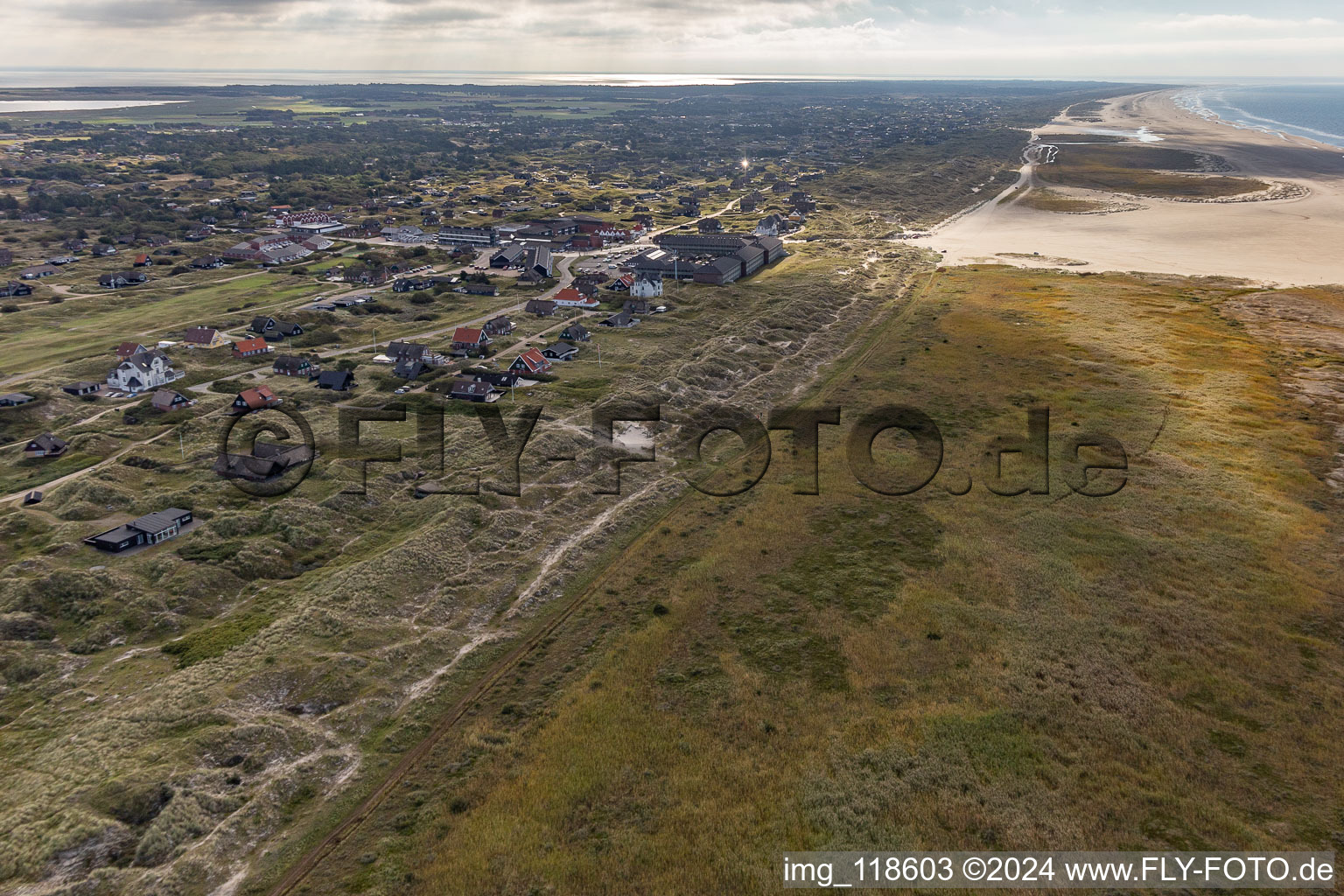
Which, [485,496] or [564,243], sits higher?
[564,243]

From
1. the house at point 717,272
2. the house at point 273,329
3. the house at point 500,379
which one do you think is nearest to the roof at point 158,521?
the house at point 500,379

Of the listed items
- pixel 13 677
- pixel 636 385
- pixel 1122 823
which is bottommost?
pixel 1122 823

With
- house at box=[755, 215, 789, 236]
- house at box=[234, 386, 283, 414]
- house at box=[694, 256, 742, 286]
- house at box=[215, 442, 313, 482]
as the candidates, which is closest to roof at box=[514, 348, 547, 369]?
house at box=[234, 386, 283, 414]

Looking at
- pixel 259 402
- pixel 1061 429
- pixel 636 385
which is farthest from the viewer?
pixel 636 385

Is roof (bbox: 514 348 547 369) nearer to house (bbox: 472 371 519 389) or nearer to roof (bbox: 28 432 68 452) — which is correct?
house (bbox: 472 371 519 389)

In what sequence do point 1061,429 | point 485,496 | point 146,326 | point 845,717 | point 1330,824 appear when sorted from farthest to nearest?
point 146,326
point 1061,429
point 485,496
point 845,717
point 1330,824

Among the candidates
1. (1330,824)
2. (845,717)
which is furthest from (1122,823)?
(845,717)

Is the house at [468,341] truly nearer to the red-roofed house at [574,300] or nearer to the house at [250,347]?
the red-roofed house at [574,300]

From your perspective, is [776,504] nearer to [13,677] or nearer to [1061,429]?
[1061,429]
